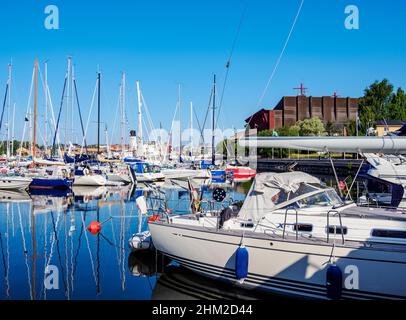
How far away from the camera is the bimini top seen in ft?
38.8

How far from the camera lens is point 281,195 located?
12.0 metres

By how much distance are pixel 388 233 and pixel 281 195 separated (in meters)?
2.90

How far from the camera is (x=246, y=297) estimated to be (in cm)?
1143

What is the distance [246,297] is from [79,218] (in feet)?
51.0

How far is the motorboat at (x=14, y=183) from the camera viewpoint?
40.8 m

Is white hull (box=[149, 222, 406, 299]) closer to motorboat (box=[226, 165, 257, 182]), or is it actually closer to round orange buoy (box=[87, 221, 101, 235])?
round orange buoy (box=[87, 221, 101, 235])

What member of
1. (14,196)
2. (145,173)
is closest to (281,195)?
(14,196)

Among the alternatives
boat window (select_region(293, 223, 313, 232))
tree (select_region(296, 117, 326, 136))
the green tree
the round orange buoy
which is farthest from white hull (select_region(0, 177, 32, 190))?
the green tree

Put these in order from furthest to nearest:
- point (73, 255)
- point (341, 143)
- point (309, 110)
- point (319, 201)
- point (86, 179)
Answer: point (309, 110) → point (86, 179) → point (73, 255) → point (319, 201) → point (341, 143)

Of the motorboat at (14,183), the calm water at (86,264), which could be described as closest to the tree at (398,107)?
the motorboat at (14,183)

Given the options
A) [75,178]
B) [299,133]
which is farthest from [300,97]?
[75,178]

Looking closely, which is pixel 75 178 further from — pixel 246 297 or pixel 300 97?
pixel 300 97

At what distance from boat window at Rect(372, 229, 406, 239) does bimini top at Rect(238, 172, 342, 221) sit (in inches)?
67.7

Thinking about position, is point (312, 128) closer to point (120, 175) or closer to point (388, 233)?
point (120, 175)
